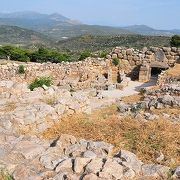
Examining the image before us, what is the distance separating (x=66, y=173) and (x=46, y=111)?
4113 millimetres

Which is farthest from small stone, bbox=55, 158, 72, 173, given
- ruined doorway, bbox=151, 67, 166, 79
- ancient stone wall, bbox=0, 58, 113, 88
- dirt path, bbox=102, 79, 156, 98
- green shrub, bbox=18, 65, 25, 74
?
ruined doorway, bbox=151, 67, 166, 79

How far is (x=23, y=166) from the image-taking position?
25.2 feet

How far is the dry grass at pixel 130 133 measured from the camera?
9.20 metres

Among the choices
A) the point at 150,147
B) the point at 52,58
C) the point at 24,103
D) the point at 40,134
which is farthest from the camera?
the point at 52,58

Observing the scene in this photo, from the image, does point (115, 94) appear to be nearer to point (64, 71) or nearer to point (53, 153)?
point (64, 71)

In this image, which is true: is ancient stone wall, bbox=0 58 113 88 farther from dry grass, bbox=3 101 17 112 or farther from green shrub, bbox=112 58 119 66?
dry grass, bbox=3 101 17 112

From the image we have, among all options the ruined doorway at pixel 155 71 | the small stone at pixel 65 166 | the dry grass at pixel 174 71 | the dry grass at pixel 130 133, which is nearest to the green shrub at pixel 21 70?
the ruined doorway at pixel 155 71

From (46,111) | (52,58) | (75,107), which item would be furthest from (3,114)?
(52,58)

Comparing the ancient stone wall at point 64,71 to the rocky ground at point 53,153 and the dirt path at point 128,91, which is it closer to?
the dirt path at point 128,91

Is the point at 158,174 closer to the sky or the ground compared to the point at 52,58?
closer to the sky

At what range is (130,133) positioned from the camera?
10.3m

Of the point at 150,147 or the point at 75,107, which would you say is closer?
the point at 150,147

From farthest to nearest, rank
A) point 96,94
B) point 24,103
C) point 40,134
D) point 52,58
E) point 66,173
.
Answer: point 52,58, point 96,94, point 24,103, point 40,134, point 66,173

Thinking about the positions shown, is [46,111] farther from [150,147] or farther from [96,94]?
[96,94]
